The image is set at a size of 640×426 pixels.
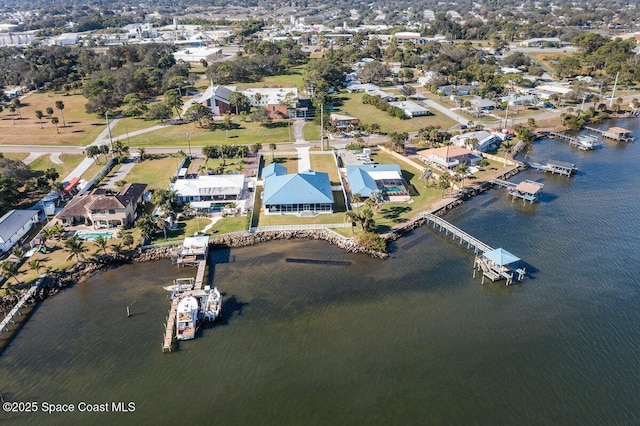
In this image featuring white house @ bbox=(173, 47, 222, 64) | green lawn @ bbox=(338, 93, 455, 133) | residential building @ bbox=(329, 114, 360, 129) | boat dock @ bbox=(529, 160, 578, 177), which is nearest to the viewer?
boat dock @ bbox=(529, 160, 578, 177)

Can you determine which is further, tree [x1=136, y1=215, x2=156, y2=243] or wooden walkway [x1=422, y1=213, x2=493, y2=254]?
tree [x1=136, y1=215, x2=156, y2=243]

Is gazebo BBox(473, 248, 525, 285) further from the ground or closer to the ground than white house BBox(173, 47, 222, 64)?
closer to the ground

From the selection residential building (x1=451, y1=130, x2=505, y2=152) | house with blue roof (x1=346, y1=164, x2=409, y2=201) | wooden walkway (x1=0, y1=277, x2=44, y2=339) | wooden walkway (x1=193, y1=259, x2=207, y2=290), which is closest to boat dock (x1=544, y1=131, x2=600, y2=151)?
residential building (x1=451, y1=130, x2=505, y2=152)

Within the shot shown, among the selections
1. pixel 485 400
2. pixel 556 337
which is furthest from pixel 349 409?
pixel 556 337

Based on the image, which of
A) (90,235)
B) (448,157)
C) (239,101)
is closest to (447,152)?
(448,157)

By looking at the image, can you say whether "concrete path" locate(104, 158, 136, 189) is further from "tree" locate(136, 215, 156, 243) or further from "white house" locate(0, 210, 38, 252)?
"tree" locate(136, 215, 156, 243)

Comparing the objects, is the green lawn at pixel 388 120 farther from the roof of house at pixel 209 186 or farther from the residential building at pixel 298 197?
the roof of house at pixel 209 186
